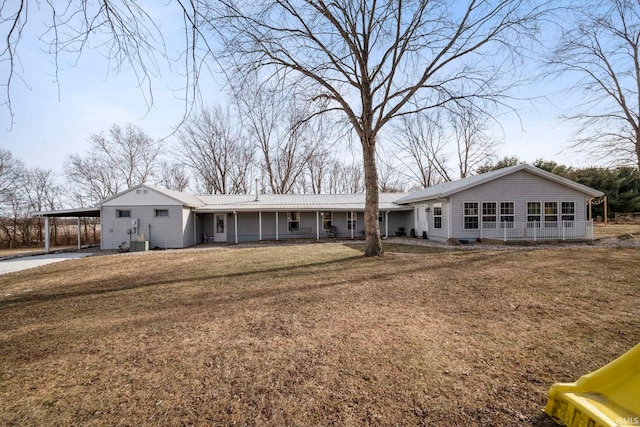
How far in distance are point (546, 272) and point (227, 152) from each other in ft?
109

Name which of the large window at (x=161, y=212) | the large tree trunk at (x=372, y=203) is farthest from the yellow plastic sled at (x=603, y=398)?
the large window at (x=161, y=212)

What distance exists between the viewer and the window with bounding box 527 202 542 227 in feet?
54.3

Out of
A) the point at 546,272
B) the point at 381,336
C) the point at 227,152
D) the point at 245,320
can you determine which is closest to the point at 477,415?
the point at 381,336

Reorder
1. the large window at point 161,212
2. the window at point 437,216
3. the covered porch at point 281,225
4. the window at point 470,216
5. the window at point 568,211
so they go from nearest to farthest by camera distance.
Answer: the window at point 470,216 < the window at point 568,211 < the window at point 437,216 < the large window at point 161,212 < the covered porch at point 281,225

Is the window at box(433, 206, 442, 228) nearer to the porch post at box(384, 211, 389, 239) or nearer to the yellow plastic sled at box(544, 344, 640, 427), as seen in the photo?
the porch post at box(384, 211, 389, 239)

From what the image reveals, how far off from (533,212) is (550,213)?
1.07m

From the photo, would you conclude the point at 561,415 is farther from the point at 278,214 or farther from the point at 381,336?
the point at 278,214

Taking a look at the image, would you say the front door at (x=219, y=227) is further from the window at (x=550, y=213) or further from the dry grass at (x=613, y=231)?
the dry grass at (x=613, y=231)

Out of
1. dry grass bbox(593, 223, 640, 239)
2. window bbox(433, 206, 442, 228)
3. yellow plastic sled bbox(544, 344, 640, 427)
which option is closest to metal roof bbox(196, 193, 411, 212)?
window bbox(433, 206, 442, 228)

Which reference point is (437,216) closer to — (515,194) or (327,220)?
(515,194)

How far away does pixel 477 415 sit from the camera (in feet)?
7.85

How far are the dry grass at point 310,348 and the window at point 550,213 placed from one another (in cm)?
1088

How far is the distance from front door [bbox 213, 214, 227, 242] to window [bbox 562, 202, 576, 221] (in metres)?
21.9

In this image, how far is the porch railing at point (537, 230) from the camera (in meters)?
16.1
